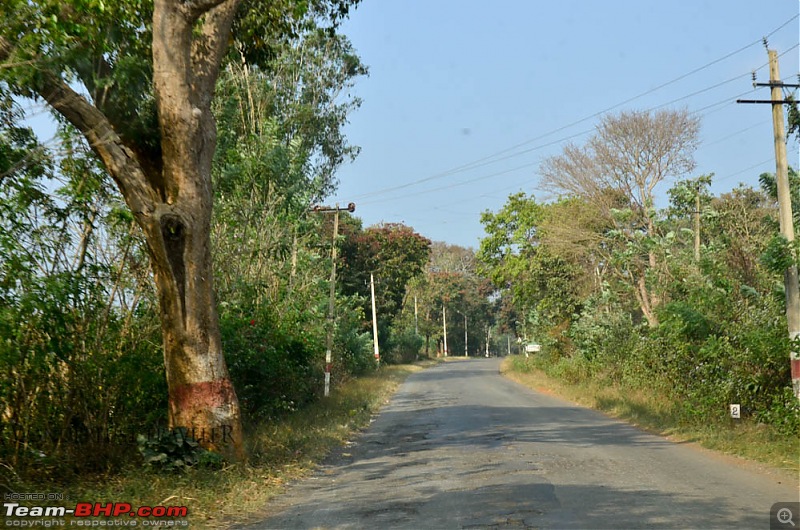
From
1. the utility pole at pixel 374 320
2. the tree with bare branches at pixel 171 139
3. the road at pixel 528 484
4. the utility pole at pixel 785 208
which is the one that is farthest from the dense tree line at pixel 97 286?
the utility pole at pixel 374 320

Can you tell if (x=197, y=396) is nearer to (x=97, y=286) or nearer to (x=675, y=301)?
(x=97, y=286)

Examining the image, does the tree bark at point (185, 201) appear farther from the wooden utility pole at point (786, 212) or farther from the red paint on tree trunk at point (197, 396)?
the wooden utility pole at point (786, 212)

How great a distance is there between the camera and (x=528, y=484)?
1001 cm

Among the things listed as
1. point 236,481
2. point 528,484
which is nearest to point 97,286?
point 236,481

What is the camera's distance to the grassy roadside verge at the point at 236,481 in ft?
29.6

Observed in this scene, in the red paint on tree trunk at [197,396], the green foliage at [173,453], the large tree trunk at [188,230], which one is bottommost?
the green foliage at [173,453]

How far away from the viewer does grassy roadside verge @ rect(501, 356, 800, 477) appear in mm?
12312

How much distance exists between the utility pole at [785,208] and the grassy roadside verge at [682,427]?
4.00ft

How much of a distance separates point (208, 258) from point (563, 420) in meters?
11.2

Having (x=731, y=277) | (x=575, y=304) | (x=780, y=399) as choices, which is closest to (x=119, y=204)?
(x=780, y=399)

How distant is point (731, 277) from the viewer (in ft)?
60.1

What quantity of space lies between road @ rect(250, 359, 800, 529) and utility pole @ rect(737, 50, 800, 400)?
2374 mm

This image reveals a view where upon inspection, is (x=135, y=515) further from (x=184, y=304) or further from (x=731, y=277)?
(x=731, y=277)

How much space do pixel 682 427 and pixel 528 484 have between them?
7.86m
